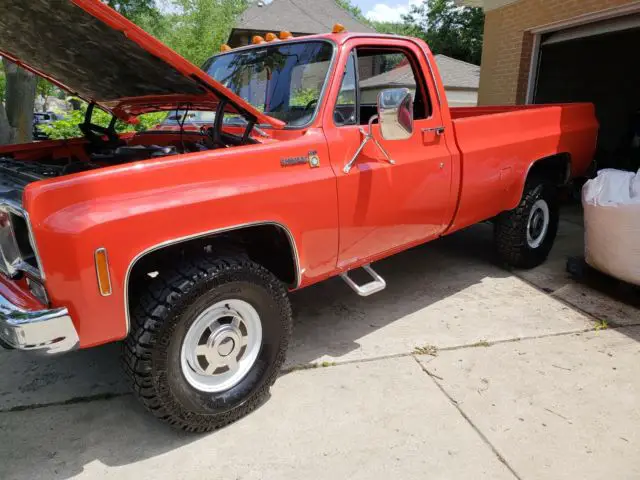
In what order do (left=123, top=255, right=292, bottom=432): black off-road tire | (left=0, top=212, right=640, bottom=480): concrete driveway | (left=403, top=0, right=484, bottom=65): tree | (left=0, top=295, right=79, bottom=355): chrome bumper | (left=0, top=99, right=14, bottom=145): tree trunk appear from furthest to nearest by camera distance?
1. (left=403, top=0, right=484, bottom=65): tree
2. (left=0, top=99, right=14, bottom=145): tree trunk
3. (left=0, top=212, right=640, bottom=480): concrete driveway
4. (left=123, top=255, right=292, bottom=432): black off-road tire
5. (left=0, top=295, right=79, bottom=355): chrome bumper

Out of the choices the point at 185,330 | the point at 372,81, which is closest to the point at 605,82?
the point at 372,81

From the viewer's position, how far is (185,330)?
2496 millimetres

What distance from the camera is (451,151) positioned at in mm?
3729

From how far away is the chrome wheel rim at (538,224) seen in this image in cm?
485

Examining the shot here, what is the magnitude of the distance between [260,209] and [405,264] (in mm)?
2899

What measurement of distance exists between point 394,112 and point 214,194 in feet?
3.68

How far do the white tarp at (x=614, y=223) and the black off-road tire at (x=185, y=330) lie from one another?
2906mm

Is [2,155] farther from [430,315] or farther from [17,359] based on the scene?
[430,315]

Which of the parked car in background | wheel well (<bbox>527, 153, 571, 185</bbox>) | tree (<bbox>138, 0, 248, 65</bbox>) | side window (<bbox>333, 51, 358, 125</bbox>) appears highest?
tree (<bbox>138, 0, 248, 65</bbox>)

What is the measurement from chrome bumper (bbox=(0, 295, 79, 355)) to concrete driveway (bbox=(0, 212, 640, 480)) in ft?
2.50

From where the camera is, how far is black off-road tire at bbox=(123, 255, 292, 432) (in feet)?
7.82

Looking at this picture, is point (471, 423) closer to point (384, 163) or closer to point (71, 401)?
point (384, 163)

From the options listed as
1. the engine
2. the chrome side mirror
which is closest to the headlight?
the engine

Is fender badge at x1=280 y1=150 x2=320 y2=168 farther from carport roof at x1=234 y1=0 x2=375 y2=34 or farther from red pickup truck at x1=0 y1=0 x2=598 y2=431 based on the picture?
carport roof at x1=234 y1=0 x2=375 y2=34
